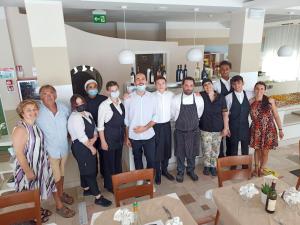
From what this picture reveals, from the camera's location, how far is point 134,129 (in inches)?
111

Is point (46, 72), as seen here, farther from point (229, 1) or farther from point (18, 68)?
point (229, 1)

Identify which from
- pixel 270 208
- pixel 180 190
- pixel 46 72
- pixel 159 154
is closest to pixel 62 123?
pixel 46 72

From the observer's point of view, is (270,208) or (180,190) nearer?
(270,208)

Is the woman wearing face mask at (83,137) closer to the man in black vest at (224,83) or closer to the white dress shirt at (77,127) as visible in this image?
the white dress shirt at (77,127)

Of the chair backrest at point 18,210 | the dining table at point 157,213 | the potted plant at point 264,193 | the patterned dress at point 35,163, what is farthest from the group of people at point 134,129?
the potted plant at point 264,193

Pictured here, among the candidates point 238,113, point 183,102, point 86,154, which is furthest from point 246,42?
point 86,154

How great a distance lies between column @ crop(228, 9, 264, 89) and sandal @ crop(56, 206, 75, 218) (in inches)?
132

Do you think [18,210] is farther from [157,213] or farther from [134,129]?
[134,129]

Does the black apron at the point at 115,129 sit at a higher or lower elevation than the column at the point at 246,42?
lower

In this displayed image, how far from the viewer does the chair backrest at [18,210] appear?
1.71 m

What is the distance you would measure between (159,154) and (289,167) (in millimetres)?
2209

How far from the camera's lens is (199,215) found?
8.78ft

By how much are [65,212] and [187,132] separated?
1.77m

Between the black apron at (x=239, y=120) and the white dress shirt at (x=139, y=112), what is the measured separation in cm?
112
